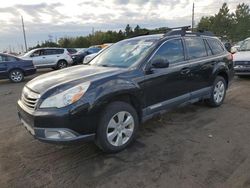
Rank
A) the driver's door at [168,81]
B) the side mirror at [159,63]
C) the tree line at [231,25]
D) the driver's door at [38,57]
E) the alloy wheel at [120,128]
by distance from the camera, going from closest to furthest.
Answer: the alloy wheel at [120,128]
the side mirror at [159,63]
the driver's door at [168,81]
the driver's door at [38,57]
the tree line at [231,25]

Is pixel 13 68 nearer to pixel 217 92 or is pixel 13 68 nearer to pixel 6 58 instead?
pixel 6 58

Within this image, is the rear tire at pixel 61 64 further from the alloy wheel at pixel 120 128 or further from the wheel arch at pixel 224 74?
the alloy wheel at pixel 120 128

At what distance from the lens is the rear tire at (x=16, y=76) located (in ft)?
40.5

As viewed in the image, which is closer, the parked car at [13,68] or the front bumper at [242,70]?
the front bumper at [242,70]

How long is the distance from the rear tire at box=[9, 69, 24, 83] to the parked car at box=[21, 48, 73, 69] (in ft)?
11.1

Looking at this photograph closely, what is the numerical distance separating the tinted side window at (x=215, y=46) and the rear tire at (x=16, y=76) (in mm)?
9563

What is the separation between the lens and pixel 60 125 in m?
3.37

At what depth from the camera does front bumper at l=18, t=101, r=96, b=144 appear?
3352 millimetres

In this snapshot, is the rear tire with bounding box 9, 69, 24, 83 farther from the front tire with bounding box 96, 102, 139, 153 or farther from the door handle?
the front tire with bounding box 96, 102, 139, 153

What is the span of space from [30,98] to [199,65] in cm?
339

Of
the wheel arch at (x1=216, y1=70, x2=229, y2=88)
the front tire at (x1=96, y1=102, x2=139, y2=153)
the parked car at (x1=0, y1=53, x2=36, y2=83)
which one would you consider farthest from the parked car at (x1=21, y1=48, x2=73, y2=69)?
the front tire at (x1=96, y1=102, x2=139, y2=153)

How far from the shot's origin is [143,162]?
12.0 ft

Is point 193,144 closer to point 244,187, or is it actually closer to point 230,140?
point 230,140

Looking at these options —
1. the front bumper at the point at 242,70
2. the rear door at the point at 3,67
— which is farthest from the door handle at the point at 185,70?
the rear door at the point at 3,67
